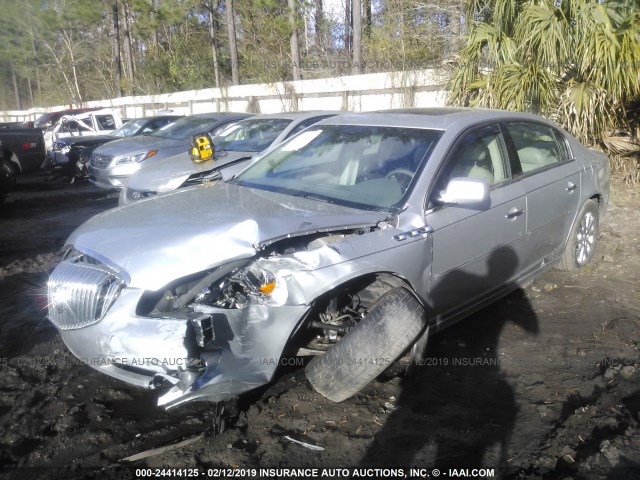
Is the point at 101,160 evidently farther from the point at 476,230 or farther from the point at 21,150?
the point at 476,230

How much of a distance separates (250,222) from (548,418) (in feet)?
6.45

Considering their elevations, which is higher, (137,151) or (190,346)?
(137,151)

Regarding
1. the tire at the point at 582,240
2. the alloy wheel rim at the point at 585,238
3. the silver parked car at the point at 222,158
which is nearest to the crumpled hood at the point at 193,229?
the silver parked car at the point at 222,158

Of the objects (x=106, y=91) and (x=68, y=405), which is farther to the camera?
(x=106, y=91)

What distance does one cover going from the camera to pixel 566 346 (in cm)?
408

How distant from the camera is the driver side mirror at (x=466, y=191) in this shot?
3.40 metres

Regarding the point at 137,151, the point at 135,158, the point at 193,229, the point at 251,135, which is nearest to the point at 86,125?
the point at 137,151

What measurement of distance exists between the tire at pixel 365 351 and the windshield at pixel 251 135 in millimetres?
5066

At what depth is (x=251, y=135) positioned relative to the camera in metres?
8.36

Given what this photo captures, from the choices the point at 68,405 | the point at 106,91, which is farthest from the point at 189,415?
the point at 106,91

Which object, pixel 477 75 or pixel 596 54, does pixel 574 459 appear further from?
pixel 477 75

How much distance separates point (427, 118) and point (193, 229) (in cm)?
198

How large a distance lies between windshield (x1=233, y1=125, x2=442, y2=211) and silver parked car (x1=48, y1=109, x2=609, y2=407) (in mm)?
13

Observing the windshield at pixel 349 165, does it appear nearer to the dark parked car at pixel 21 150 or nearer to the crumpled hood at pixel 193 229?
the crumpled hood at pixel 193 229
